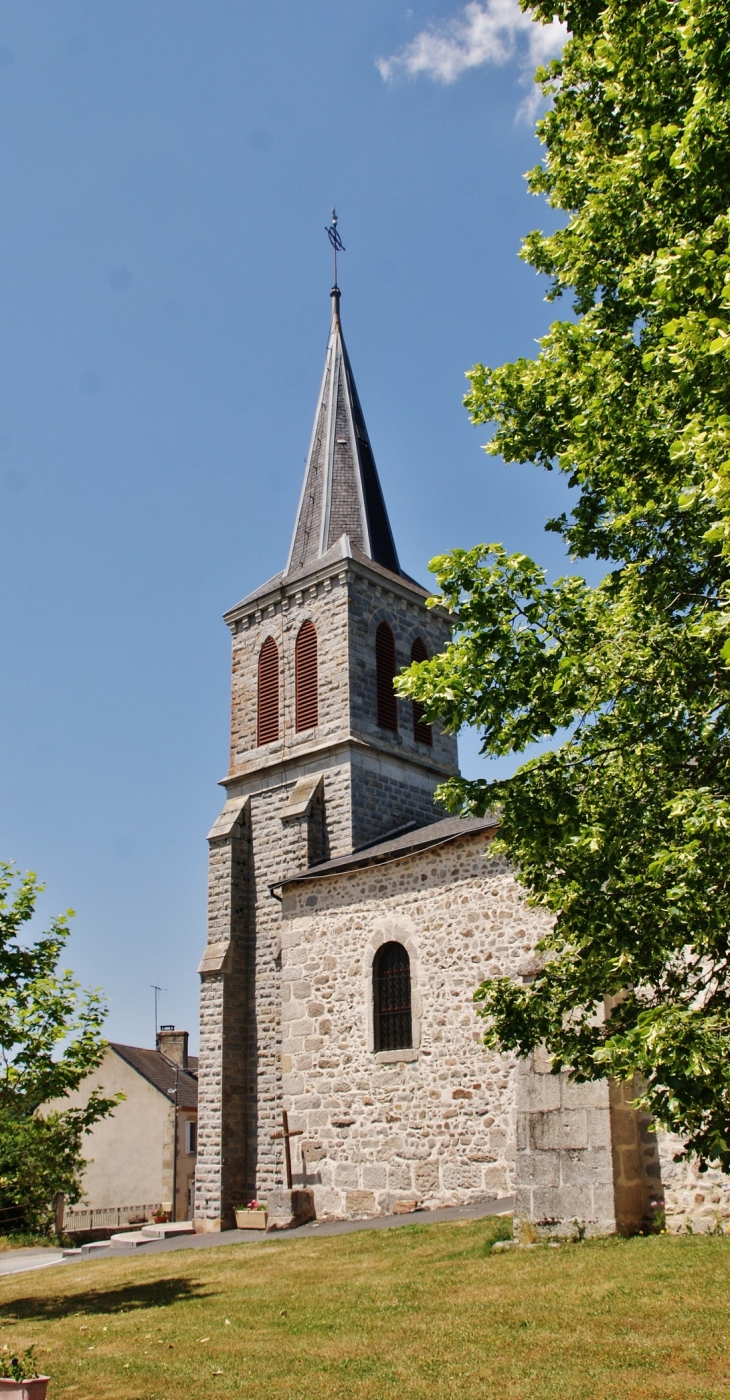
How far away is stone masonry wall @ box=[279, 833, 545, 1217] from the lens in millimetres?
13203

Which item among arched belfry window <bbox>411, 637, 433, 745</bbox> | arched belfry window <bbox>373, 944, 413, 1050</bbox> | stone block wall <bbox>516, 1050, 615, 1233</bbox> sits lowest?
stone block wall <bbox>516, 1050, 615, 1233</bbox>

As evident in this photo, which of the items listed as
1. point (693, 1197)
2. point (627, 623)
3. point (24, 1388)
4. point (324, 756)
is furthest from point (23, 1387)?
point (324, 756)

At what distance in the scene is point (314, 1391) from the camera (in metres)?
6.02

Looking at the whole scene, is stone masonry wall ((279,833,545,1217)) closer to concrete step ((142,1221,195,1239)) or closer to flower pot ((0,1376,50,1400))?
concrete step ((142,1221,195,1239))

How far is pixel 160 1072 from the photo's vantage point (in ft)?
104

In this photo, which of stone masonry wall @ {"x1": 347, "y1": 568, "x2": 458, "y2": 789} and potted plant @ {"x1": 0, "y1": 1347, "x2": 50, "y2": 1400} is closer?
potted plant @ {"x1": 0, "y1": 1347, "x2": 50, "y2": 1400}

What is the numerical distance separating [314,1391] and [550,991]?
271 cm

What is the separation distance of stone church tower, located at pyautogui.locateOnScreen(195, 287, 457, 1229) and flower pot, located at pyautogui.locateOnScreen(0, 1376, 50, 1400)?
13037mm

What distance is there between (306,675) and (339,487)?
5.62 metres

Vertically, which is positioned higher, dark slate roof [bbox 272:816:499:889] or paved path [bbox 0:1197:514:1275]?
dark slate roof [bbox 272:816:499:889]

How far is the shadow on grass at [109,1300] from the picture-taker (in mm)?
10094

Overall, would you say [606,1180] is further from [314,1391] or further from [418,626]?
[418,626]

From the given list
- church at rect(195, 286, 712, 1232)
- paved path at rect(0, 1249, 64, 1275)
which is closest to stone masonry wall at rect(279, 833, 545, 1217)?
church at rect(195, 286, 712, 1232)

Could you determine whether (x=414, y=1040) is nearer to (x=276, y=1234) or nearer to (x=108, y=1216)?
(x=276, y=1234)
